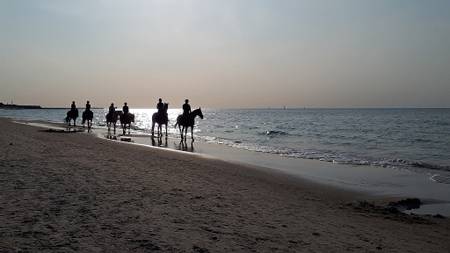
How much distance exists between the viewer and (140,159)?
1569 cm

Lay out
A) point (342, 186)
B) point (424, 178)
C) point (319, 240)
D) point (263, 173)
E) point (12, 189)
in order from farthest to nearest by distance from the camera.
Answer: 1. point (424, 178)
2. point (263, 173)
3. point (342, 186)
4. point (12, 189)
5. point (319, 240)

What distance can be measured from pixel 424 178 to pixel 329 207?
7947 mm

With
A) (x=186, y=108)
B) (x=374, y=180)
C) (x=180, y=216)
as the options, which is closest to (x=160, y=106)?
(x=186, y=108)

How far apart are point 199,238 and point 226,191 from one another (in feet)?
13.4

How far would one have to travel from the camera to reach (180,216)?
7.38 meters

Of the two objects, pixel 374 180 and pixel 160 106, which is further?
pixel 160 106

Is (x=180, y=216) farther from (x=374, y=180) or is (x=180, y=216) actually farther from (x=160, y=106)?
(x=160, y=106)

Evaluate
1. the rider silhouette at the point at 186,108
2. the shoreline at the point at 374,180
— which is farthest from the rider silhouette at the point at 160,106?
the shoreline at the point at 374,180

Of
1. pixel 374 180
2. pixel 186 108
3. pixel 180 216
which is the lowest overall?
pixel 374 180

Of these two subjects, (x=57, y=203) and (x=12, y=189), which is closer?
(x=57, y=203)

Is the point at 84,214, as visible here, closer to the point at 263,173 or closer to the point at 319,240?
the point at 319,240

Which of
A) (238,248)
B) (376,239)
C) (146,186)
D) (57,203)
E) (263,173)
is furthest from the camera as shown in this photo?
(263,173)

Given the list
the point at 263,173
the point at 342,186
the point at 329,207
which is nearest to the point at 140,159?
the point at 263,173

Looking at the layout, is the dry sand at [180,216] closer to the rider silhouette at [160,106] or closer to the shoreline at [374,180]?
the shoreline at [374,180]
